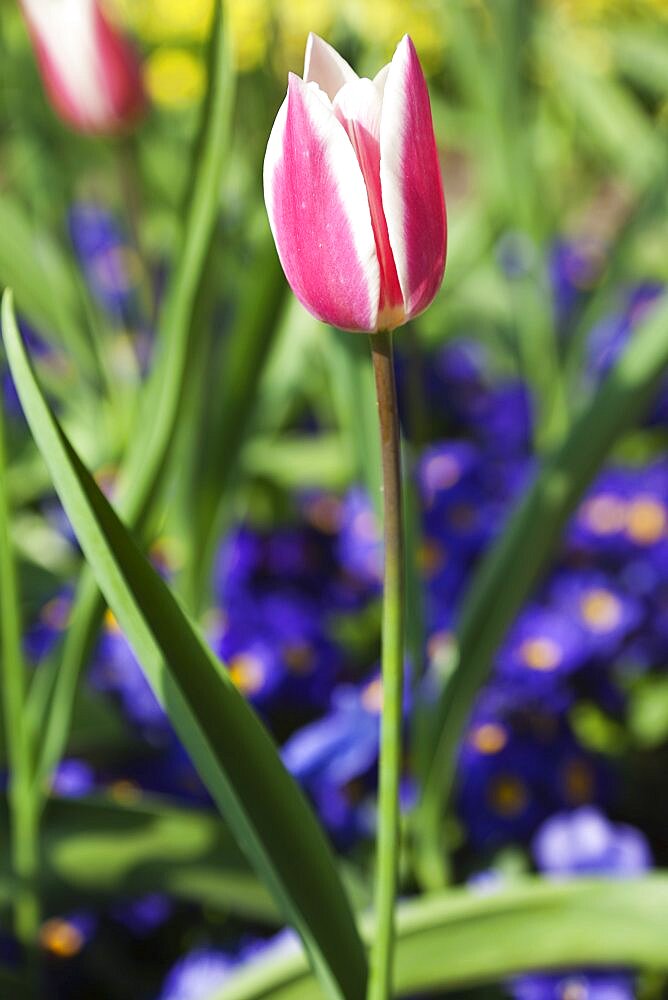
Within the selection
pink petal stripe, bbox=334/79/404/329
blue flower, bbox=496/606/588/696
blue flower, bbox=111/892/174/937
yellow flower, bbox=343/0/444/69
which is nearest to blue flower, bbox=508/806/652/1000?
blue flower, bbox=496/606/588/696

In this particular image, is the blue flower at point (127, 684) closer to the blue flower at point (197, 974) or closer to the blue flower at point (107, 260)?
the blue flower at point (197, 974)

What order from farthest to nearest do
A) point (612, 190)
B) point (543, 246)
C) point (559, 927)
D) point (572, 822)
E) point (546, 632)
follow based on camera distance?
point (612, 190) < point (543, 246) < point (546, 632) < point (572, 822) < point (559, 927)

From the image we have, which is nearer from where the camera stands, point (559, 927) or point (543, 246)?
point (559, 927)

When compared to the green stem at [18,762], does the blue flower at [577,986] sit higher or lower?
lower

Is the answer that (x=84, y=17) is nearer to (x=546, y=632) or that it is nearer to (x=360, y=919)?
(x=546, y=632)

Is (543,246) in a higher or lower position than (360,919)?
higher

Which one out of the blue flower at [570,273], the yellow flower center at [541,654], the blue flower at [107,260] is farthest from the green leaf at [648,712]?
the blue flower at [107,260]

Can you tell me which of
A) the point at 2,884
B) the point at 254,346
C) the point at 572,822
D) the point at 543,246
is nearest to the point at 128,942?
the point at 2,884
